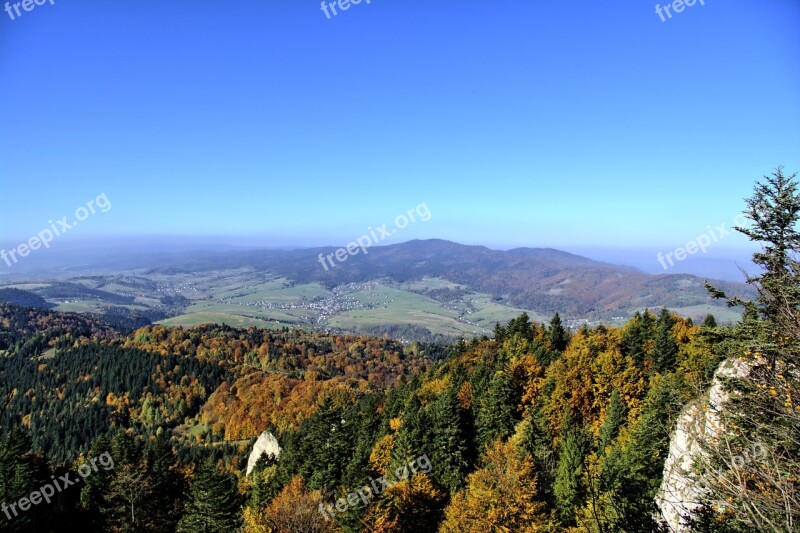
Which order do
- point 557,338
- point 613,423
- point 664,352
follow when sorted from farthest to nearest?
point 557,338, point 664,352, point 613,423

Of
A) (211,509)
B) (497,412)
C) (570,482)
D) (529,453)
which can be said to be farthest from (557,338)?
(211,509)

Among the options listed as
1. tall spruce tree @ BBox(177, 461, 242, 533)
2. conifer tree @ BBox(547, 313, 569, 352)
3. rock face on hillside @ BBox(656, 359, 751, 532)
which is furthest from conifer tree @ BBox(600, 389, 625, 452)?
tall spruce tree @ BBox(177, 461, 242, 533)

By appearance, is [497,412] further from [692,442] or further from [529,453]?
[692,442]

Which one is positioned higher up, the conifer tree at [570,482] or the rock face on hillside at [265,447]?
the conifer tree at [570,482]

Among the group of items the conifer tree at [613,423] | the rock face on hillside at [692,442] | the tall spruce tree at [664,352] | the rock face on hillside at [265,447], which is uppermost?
the rock face on hillside at [692,442]

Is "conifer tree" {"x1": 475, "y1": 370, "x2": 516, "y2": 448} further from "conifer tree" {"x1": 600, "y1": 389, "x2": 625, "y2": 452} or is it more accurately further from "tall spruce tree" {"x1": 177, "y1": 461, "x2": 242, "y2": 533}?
"tall spruce tree" {"x1": 177, "y1": 461, "x2": 242, "y2": 533}

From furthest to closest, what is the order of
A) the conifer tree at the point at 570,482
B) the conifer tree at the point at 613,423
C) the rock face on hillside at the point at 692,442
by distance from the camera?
the conifer tree at the point at 613,423, the conifer tree at the point at 570,482, the rock face on hillside at the point at 692,442

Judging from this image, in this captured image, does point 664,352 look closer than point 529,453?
No

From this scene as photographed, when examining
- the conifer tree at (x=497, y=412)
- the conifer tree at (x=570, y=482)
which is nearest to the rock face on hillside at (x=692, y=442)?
the conifer tree at (x=570, y=482)

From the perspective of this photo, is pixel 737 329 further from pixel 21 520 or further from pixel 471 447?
pixel 21 520

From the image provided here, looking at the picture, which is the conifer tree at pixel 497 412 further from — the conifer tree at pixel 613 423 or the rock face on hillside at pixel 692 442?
the rock face on hillside at pixel 692 442
